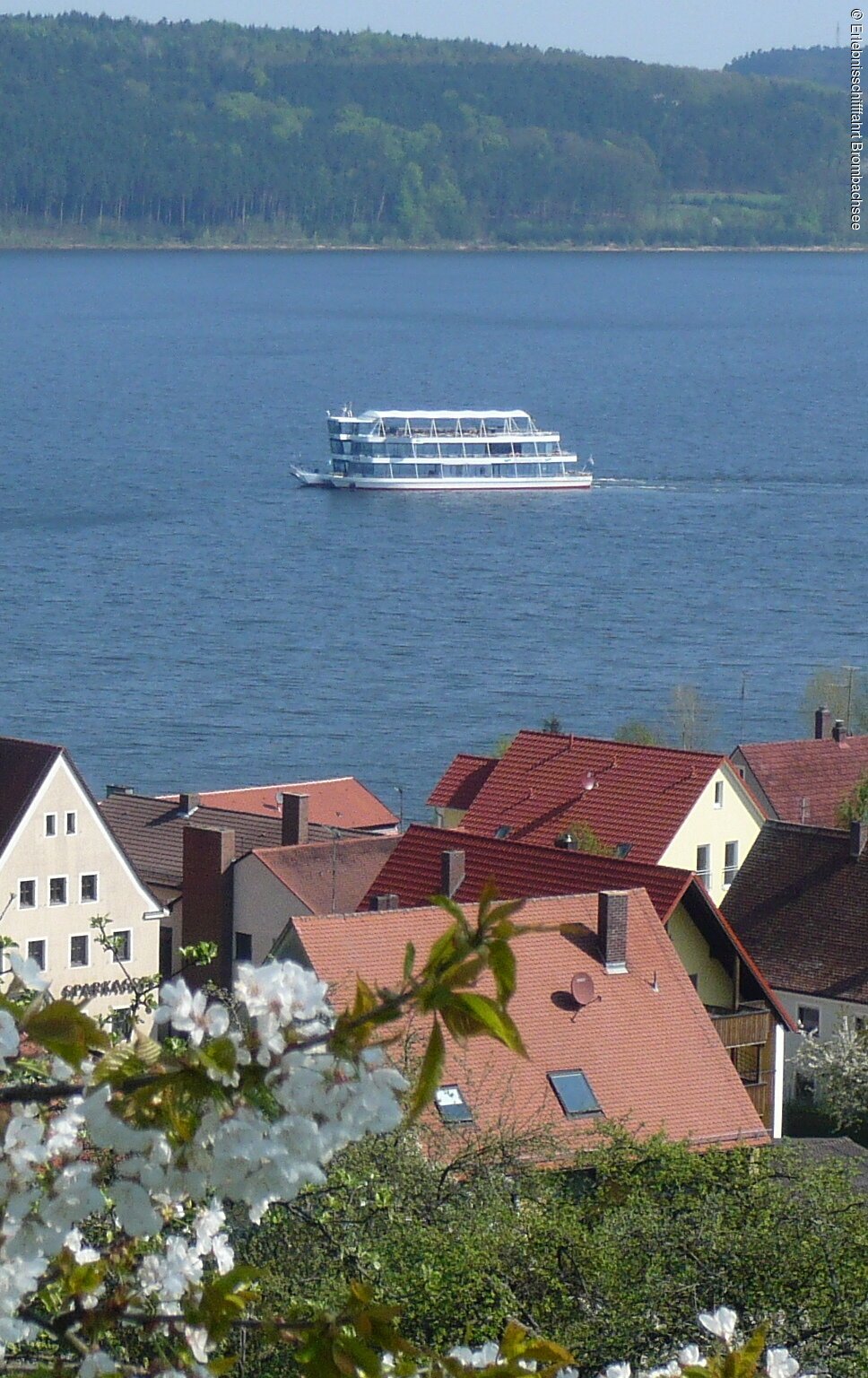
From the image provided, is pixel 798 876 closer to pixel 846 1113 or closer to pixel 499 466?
pixel 846 1113

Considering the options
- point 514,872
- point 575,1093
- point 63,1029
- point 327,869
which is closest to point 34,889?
point 327,869

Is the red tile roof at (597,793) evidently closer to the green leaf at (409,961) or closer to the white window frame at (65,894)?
the white window frame at (65,894)

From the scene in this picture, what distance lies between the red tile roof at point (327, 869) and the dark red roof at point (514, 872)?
359 centimetres

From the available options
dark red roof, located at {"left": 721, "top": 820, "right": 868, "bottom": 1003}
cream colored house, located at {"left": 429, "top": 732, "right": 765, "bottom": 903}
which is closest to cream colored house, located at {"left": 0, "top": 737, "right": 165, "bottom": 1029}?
cream colored house, located at {"left": 429, "top": 732, "right": 765, "bottom": 903}

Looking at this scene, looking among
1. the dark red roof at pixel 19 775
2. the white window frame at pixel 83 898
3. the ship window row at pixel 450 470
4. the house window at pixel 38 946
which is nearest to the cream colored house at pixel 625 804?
the white window frame at pixel 83 898

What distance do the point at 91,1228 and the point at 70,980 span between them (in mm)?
21070

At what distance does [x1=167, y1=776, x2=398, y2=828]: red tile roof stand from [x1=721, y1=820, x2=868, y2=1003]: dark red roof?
33.2 feet

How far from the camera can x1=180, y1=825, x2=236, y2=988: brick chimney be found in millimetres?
30500

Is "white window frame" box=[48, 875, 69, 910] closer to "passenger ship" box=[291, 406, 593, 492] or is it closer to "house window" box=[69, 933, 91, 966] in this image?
"house window" box=[69, 933, 91, 966]

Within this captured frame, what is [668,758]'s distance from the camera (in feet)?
98.8

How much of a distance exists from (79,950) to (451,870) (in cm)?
904

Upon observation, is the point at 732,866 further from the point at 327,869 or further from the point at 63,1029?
the point at 63,1029

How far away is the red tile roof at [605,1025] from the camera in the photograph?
60.0ft

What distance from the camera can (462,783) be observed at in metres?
34.2
